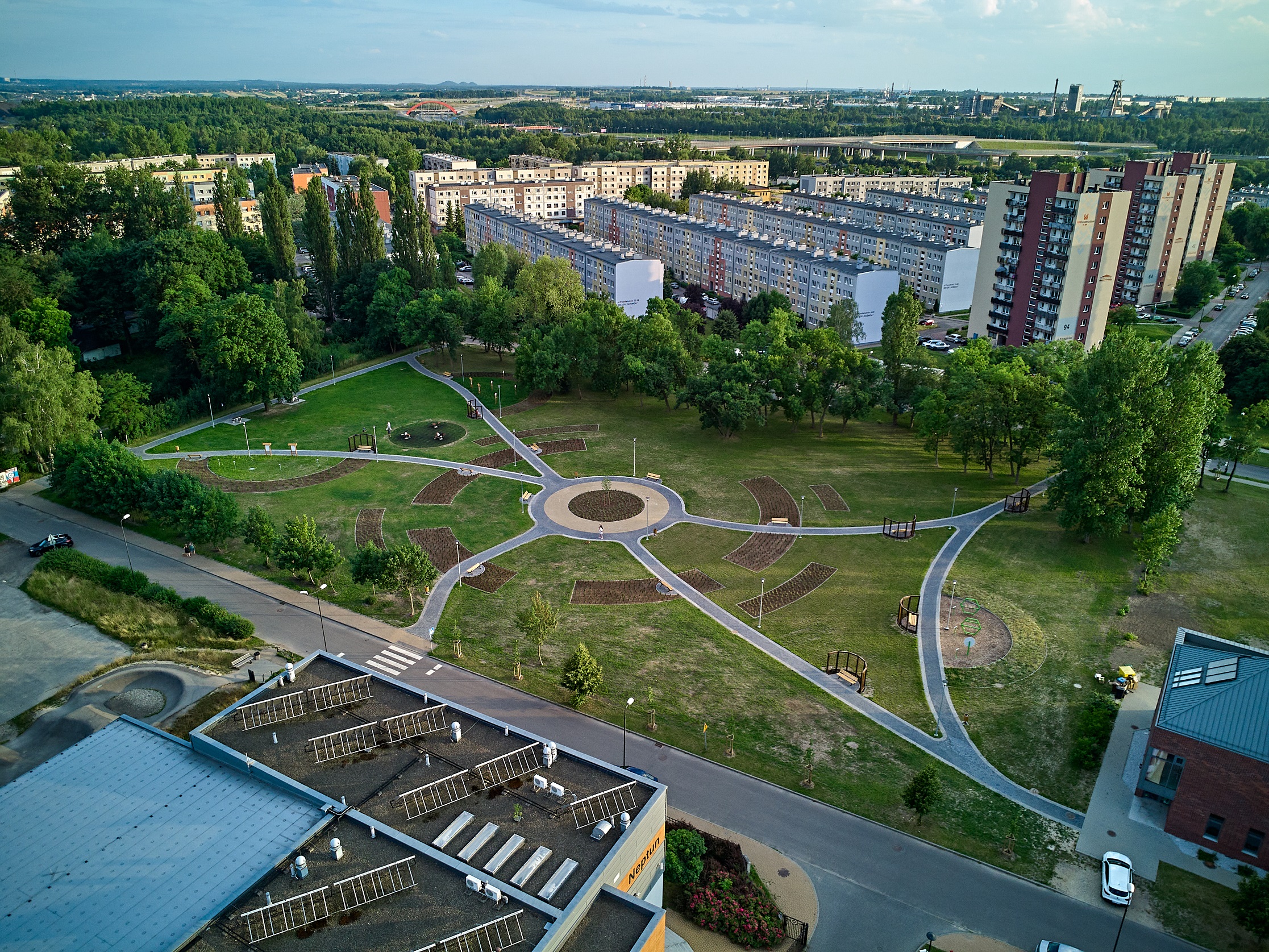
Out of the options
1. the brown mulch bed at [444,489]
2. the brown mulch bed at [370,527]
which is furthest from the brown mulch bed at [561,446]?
the brown mulch bed at [370,527]

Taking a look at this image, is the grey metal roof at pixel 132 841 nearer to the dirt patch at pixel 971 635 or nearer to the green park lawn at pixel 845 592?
the green park lawn at pixel 845 592

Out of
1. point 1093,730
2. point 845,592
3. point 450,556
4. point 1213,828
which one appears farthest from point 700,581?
point 1213,828

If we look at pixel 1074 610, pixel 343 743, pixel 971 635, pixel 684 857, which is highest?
pixel 343 743

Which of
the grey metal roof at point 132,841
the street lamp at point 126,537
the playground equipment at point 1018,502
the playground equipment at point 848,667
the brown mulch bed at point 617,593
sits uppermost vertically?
the grey metal roof at point 132,841

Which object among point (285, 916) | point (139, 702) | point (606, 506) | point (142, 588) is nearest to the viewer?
point (285, 916)

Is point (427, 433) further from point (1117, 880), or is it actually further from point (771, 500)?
point (1117, 880)

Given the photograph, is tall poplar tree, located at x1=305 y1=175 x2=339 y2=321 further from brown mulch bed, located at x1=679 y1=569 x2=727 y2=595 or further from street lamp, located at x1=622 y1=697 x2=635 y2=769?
street lamp, located at x1=622 y1=697 x2=635 y2=769

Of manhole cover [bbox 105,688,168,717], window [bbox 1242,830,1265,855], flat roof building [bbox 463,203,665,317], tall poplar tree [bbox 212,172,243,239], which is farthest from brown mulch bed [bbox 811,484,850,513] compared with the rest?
tall poplar tree [bbox 212,172,243,239]
